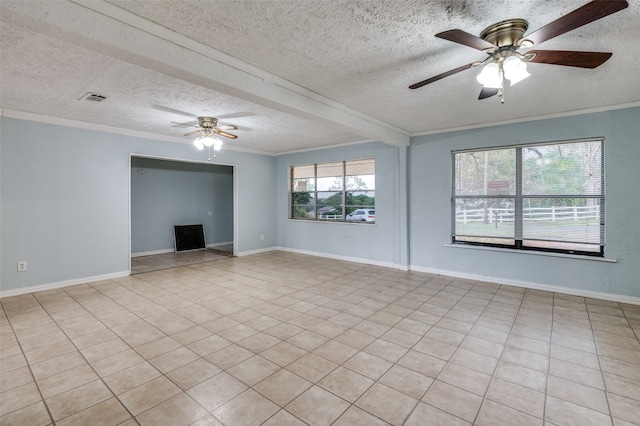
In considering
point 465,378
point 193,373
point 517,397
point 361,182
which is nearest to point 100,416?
point 193,373

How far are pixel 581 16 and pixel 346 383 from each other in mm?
2680

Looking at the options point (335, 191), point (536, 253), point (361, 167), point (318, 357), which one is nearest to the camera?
point (318, 357)

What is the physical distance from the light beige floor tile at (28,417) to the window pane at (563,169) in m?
5.71

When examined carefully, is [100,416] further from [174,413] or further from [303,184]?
[303,184]

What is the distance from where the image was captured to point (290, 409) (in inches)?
76.7

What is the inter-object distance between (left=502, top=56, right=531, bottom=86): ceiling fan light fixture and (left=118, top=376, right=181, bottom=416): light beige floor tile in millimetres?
3228

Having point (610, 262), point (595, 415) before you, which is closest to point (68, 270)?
point (595, 415)

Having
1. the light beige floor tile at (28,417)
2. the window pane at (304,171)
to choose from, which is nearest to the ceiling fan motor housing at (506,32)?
the light beige floor tile at (28,417)

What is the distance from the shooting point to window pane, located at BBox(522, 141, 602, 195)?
407 cm

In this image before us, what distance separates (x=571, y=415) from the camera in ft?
6.23

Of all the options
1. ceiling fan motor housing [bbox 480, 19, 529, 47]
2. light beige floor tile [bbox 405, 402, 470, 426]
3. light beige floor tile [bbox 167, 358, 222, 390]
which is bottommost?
light beige floor tile [bbox 405, 402, 470, 426]

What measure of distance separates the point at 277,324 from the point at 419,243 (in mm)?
3298

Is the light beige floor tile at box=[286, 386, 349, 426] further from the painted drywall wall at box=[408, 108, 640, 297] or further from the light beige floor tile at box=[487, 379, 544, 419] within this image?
the painted drywall wall at box=[408, 108, 640, 297]

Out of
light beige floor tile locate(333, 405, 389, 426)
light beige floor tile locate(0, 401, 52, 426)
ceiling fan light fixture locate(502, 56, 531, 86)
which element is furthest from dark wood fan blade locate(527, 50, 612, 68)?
light beige floor tile locate(0, 401, 52, 426)
